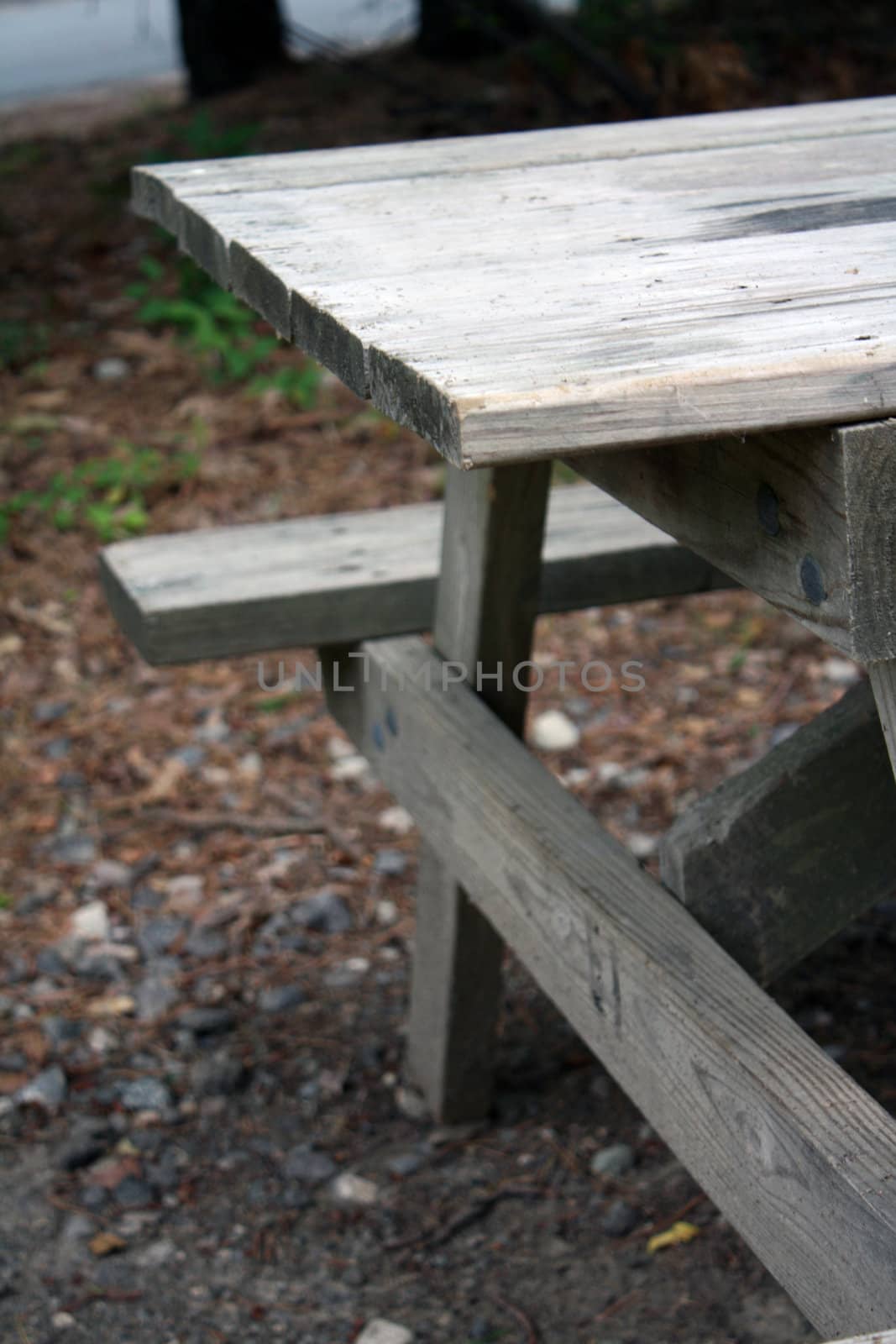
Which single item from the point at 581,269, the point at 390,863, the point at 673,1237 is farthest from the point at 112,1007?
the point at 581,269

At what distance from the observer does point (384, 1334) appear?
6.18ft

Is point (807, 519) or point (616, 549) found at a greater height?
point (807, 519)

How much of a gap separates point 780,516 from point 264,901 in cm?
189

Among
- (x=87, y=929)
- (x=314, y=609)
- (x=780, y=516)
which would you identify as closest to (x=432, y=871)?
(x=314, y=609)

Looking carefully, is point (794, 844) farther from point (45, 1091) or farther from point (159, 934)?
point (159, 934)

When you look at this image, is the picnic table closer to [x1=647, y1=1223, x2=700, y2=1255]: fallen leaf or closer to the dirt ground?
the dirt ground

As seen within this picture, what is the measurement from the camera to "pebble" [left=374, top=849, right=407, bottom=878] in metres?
2.86

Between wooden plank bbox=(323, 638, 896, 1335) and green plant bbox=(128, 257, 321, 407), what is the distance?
275 cm

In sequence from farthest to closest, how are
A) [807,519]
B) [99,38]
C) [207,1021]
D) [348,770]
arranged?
1. [99,38]
2. [348,770]
3. [207,1021]
4. [807,519]

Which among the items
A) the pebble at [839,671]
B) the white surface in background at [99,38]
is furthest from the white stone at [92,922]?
the white surface in background at [99,38]

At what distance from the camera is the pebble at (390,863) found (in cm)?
286

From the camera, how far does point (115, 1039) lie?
243 centimetres

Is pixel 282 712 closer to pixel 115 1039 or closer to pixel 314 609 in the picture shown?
pixel 115 1039

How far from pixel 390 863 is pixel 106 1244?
39.6 inches
